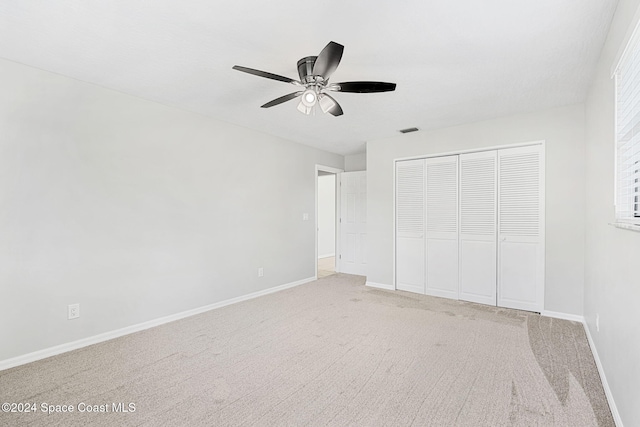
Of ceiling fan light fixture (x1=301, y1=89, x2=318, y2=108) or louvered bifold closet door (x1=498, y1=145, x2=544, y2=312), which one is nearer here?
ceiling fan light fixture (x1=301, y1=89, x2=318, y2=108)

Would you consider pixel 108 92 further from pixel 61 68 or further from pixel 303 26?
pixel 303 26

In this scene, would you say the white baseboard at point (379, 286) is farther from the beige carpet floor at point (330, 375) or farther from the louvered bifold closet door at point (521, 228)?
the louvered bifold closet door at point (521, 228)

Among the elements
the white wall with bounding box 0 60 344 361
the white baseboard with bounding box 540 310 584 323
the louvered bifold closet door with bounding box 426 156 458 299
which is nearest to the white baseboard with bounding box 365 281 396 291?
the louvered bifold closet door with bounding box 426 156 458 299

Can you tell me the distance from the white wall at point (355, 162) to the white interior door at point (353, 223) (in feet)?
0.71

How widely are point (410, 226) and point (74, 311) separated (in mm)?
4104

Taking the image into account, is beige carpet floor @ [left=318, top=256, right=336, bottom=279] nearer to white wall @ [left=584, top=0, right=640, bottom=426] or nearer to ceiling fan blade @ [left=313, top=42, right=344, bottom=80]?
white wall @ [left=584, top=0, right=640, bottom=426]

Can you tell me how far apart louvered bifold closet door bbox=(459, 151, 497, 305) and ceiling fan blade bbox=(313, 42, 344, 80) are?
2.81 meters

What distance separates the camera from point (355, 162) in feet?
20.2

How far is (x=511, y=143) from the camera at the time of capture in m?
3.76

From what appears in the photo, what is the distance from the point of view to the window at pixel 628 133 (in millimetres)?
1491

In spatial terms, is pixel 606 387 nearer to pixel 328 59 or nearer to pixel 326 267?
pixel 328 59

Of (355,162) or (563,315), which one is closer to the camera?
(563,315)

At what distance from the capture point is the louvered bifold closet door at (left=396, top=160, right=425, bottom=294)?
455cm

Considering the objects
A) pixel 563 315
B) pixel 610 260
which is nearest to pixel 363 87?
pixel 610 260
